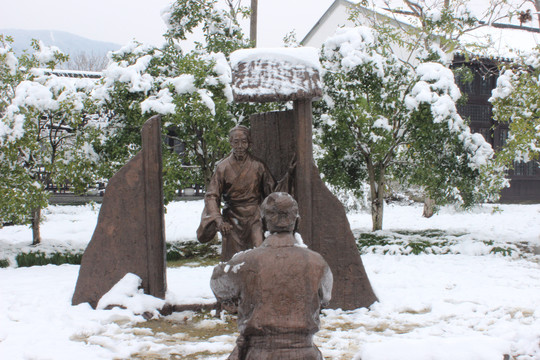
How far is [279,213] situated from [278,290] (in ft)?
1.12

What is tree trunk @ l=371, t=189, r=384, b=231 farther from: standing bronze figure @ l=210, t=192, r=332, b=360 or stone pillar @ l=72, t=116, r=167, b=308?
standing bronze figure @ l=210, t=192, r=332, b=360

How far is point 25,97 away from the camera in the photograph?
969 centimetres

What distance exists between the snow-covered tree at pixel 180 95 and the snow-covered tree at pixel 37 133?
0.59 m

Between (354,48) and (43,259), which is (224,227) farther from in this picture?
(354,48)

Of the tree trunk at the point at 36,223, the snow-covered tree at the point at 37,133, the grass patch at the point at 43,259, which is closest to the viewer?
the snow-covered tree at the point at 37,133

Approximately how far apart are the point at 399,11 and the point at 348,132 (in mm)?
4761

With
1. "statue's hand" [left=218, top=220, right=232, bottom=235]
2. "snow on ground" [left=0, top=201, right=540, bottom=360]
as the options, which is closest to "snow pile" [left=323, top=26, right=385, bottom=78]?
"snow on ground" [left=0, top=201, right=540, bottom=360]

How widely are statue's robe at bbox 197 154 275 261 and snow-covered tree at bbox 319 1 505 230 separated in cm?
518

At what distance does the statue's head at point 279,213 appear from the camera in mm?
2387

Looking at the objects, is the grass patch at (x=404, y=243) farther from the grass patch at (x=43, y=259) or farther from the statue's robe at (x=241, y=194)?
the grass patch at (x=43, y=259)

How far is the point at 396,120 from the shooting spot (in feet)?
36.3

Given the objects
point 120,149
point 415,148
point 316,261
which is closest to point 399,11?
point 415,148

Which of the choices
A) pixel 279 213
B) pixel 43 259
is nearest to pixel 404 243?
pixel 43 259

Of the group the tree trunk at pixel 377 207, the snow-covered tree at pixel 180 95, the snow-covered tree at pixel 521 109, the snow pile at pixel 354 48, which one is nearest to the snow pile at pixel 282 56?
the snow-covered tree at pixel 180 95
